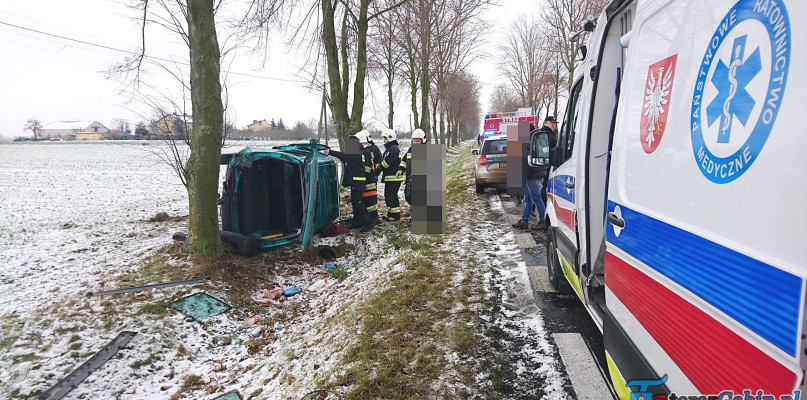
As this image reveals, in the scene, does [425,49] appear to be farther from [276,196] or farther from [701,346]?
[701,346]

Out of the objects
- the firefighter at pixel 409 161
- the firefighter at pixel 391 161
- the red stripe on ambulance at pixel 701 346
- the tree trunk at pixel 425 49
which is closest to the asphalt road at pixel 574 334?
the red stripe on ambulance at pixel 701 346

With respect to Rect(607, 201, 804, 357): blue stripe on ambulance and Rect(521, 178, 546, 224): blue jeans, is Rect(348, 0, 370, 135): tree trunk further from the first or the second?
Rect(607, 201, 804, 357): blue stripe on ambulance

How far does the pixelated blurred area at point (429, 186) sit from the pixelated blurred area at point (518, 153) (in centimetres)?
152

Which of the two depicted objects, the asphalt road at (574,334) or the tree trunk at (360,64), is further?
the tree trunk at (360,64)

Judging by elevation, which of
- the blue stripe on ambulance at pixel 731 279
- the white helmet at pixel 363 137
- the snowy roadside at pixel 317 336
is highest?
the white helmet at pixel 363 137

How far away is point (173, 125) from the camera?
7.43 meters

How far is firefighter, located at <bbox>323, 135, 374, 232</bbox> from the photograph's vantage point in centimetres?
775

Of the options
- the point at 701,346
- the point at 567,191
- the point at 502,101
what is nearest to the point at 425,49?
the point at 567,191

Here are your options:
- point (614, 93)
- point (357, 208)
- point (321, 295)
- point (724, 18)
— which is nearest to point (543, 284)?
point (614, 93)

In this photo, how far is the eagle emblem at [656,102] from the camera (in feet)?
5.61

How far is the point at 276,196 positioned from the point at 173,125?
2.34 meters

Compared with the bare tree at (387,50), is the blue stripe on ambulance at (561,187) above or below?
below

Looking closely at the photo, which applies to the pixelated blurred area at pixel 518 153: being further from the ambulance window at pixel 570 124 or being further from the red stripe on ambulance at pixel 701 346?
the red stripe on ambulance at pixel 701 346

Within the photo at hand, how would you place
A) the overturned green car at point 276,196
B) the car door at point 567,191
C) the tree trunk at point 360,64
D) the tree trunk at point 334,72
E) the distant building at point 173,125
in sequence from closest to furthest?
the car door at point 567,191 → the overturned green car at point 276,196 → the distant building at point 173,125 → the tree trunk at point 334,72 → the tree trunk at point 360,64
